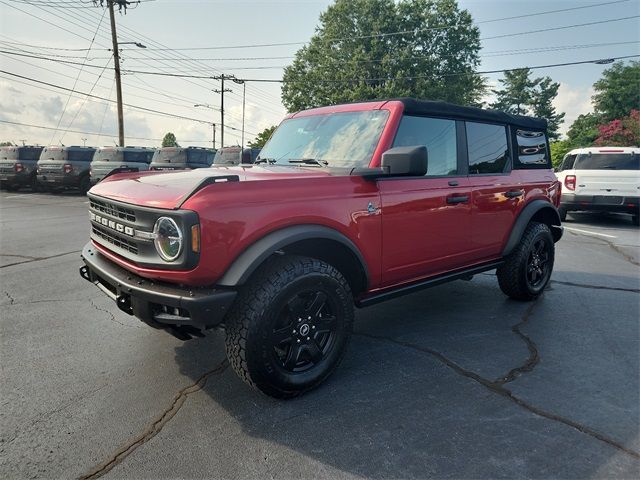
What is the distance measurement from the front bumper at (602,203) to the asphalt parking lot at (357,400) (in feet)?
23.1

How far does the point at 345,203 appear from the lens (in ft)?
9.17

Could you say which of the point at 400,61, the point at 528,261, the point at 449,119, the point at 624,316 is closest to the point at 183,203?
the point at 449,119

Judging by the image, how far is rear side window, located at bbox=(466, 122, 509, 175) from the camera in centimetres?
383

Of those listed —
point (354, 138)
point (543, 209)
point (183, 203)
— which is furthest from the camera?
point (543, 209)

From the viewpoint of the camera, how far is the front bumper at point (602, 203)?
1026 centimetres

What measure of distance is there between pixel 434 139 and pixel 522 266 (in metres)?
1.80

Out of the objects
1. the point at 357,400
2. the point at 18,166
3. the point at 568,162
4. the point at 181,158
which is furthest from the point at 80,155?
the point at 357,400

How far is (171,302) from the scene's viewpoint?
227 centimetres

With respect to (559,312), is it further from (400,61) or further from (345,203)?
(400,61)

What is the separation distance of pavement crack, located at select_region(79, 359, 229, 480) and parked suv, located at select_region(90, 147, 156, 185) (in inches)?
560

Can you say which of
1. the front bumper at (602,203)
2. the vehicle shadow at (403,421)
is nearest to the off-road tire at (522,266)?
the vehicle shadow at (403,421)

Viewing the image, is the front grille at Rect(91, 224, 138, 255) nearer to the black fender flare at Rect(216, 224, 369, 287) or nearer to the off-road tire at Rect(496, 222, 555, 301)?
the black fender flare at Rect(216, 224, 369, 287)

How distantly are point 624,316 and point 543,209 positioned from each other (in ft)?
4.26

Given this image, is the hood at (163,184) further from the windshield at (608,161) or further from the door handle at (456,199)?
the windshield at (608,161)
